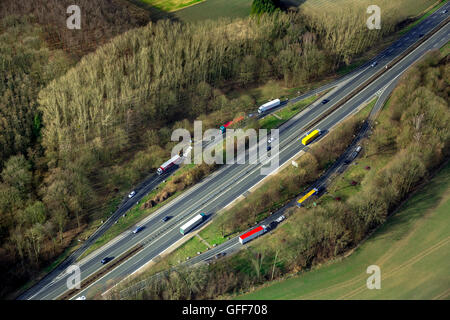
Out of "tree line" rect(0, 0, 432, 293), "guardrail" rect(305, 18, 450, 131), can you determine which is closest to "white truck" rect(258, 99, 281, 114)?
"tree line" rect(0, 0, 432, 293)

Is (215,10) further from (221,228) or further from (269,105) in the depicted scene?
(221,228)

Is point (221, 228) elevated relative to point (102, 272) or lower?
elevated

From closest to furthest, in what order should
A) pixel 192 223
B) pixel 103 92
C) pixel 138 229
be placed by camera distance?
pixel 192 223 < pixel 138 229 < pixel 103 92

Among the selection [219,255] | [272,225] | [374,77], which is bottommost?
[219,255]

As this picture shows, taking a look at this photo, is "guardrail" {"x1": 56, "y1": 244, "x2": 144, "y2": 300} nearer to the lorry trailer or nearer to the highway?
the highway

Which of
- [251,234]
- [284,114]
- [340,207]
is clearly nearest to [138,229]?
[251,234]

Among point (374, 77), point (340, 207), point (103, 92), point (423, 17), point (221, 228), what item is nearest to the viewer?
point (340, 207)
